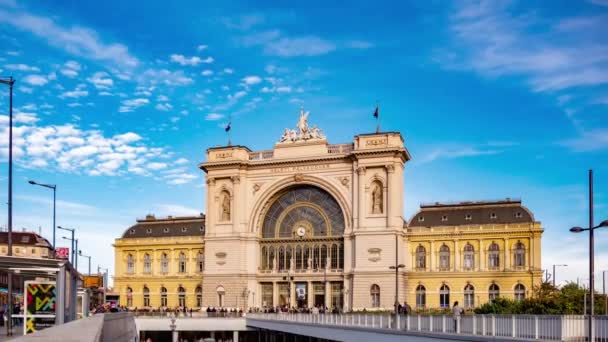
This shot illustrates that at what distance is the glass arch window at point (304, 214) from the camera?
92188 mm

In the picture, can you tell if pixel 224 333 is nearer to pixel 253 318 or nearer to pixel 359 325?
pixel 253 318

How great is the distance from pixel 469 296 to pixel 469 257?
477 centimetres

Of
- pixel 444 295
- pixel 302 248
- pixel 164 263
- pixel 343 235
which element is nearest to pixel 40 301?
pixel 343 235

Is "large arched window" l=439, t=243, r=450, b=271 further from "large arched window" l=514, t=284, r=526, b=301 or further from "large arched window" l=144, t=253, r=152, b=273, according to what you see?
"large arched window" l=144, t=253, r=152, b=273

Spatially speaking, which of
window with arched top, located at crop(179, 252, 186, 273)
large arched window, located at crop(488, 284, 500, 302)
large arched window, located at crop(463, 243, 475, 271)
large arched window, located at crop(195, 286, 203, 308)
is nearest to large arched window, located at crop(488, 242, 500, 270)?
large arched window, located at crop(463, 243, 475, 271)

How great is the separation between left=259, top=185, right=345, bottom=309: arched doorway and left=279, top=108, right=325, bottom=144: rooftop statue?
20.7ft

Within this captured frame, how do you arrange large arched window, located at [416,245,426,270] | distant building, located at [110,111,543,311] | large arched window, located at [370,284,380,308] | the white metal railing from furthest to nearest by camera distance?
1. large arched window, located at [416,245,426,270]
2. distant building, located at [110,111,543,311]
3. large arched window, located at [370,284,380,308]
4. the white metal railing

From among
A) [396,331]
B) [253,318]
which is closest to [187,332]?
[253,318]

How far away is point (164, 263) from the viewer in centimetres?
10744

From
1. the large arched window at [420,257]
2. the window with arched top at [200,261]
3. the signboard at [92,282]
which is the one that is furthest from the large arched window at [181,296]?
the large arched window at [420,257]

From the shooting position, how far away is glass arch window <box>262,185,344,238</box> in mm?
92188

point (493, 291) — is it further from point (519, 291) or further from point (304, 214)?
point (304, 214)

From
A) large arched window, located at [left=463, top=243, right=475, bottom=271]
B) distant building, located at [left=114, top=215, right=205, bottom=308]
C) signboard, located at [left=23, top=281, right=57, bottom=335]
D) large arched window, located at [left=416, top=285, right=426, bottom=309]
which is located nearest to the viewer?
signboard, located at [left=23, top=281, right=57, bottom=335]

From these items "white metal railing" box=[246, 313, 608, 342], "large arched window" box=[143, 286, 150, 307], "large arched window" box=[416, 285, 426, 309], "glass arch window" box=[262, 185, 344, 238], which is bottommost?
"large arched window" box=[143, 286, 150, 307]
